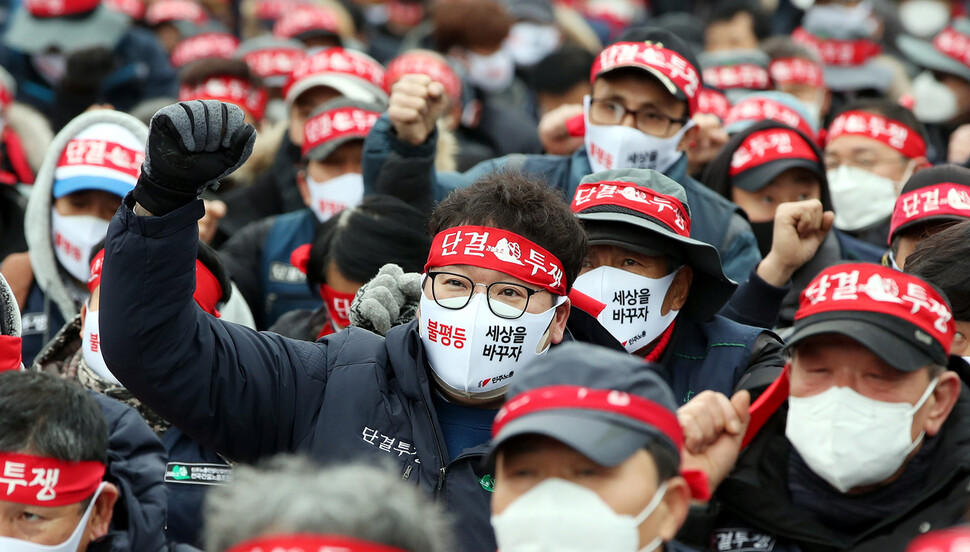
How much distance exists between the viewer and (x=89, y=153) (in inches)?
236

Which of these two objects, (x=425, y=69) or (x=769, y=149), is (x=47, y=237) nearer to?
(x=769, y=149)

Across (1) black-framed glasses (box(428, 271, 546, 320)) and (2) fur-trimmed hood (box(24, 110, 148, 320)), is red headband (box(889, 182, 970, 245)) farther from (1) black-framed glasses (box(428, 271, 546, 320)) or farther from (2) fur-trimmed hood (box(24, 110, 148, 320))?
(2) fur-trimmed hood (box(24, 110, 148, 320))

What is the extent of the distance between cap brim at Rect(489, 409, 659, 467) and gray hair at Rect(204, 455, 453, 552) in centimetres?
34

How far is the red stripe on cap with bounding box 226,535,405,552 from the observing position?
2371mm

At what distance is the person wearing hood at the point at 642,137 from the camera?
5.70 m

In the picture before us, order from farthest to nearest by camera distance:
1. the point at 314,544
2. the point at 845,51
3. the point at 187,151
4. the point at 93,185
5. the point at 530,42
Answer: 1. the point at 530,42
2. the point at 845,51
3. the point at 93,185
4. the point at 187,151
5. the point at 314,544

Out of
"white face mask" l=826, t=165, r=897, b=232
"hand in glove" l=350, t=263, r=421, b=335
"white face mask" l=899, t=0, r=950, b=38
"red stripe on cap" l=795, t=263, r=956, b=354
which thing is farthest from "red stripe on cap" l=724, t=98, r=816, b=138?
"white face mask" l=899, t=0, r=950, b=38

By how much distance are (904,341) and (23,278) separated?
4.21 m

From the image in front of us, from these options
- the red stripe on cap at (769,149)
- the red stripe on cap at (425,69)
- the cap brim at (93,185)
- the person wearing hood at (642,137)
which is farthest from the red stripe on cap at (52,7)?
the red stripe on cap at (769,149)

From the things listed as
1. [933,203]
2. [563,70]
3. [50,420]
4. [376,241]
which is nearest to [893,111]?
[933,203]

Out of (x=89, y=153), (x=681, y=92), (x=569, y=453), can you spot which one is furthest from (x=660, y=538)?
(x=89, y=153)

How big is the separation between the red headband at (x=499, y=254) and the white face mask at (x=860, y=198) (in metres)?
3.48

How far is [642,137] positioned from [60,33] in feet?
19.0

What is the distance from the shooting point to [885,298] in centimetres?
345
